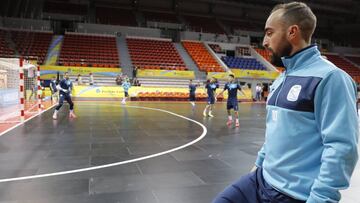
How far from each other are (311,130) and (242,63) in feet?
112

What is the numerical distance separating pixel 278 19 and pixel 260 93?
30000mm

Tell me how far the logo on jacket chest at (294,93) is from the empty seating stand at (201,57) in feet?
98.0

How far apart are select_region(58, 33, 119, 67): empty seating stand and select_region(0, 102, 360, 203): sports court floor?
1961 cm

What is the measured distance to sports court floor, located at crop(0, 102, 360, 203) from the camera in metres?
4.30

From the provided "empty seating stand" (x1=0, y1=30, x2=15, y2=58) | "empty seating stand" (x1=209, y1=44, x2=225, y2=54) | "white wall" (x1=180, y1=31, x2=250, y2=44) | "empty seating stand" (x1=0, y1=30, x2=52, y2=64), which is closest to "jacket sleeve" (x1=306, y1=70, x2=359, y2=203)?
"empty seating stand" (x1=0, y1=30, x2=52, y2=64)

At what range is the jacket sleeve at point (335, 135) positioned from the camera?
1.46m

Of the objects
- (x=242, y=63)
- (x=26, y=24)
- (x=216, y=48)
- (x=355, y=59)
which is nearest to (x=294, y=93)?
(x=242, y=63)

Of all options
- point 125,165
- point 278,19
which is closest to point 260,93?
point 125,165

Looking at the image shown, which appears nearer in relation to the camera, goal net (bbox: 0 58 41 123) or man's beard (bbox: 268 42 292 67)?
man's beard (bbox: 268 42 292 67)

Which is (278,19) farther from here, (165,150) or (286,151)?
(165,150)

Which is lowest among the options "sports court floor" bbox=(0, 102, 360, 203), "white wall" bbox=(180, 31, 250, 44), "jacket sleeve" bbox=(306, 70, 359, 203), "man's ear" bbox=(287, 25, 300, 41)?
"sports court floor" bbox=(0, 102, 360, 203)

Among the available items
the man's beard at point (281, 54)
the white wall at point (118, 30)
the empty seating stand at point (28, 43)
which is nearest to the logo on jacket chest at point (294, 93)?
the man's beard at point (281, 54)

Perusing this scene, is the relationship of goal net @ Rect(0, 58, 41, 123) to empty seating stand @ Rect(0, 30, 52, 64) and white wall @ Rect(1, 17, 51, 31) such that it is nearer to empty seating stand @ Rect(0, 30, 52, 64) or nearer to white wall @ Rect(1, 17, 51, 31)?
empty seating stand @ Rect(0, 30, 52, 64)

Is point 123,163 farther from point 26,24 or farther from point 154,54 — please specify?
point 26,24
